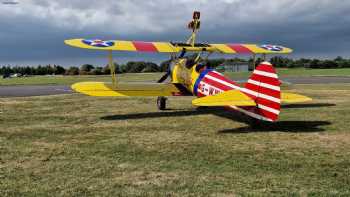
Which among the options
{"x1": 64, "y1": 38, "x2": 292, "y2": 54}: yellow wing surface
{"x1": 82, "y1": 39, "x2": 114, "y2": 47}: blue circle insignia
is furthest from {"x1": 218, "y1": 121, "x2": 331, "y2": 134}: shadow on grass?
{"x1": 82, "y1": 39, "x2": 114, "y2": 47}: blue circle insignia

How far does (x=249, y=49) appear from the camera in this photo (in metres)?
15.7

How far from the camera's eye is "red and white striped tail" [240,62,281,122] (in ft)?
26.4

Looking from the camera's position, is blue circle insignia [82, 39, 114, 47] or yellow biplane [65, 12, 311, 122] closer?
yellow biplane [65, 12, 311, 122]

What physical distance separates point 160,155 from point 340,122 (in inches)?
227

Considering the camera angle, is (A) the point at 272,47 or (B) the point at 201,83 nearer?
(B) the point at 201,83

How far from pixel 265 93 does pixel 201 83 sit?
12.2ft

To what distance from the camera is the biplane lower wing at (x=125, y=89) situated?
1219 centimetres

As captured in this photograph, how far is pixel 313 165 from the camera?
224 inches

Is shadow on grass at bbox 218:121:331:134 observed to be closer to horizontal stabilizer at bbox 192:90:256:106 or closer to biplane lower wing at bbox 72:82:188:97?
horizontal stabilizer at bbox 192:90:256:106

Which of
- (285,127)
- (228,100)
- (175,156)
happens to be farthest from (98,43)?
(175,156)

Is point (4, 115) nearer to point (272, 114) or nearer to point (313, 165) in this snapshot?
point (272, 114)

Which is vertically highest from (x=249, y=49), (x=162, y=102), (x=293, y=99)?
(x=249, y=49)

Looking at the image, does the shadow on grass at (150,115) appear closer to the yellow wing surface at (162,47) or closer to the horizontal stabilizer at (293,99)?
the yellow wing surface at (162,47)

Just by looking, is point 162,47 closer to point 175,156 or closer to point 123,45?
point 123,45
